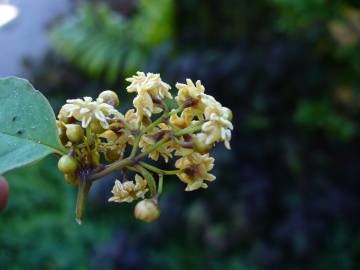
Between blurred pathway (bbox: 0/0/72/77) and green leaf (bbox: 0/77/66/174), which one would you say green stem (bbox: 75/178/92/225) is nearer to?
green leaf (bbox: 0/77/66/174)

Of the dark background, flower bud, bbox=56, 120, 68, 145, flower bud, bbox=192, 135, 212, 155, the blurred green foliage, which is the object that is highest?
the blurred green foliage

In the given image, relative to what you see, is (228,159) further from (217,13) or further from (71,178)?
(71,178)

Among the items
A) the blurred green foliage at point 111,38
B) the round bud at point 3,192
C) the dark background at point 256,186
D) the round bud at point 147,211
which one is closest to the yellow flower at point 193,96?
the round bud at point 147,211

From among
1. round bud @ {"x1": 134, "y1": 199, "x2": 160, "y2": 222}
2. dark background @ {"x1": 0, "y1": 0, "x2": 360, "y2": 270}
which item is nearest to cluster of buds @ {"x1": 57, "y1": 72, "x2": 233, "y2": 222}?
round bud @ {"x1": 134, "y1": 199, "x2": 160, "y2": 222}

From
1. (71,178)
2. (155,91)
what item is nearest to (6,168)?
(71,178)

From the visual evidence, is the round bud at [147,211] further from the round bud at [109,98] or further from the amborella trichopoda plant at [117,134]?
the round bud at [109,98]

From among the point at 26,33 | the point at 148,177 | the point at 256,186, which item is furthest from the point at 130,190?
the point at 26,33

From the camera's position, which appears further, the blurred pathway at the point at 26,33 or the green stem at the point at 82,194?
the blurred pathway at the point at 26,33
